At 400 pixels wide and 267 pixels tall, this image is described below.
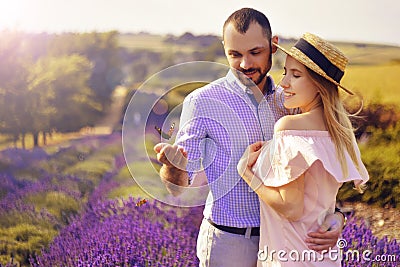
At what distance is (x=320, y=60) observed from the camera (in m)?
1.74

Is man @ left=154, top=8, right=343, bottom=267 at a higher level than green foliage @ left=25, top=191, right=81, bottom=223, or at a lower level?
higher

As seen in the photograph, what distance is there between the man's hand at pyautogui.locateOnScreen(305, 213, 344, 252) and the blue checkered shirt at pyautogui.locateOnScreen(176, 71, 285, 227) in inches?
7.3

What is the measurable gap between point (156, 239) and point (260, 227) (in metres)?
1.33

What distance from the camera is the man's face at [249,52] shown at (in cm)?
178

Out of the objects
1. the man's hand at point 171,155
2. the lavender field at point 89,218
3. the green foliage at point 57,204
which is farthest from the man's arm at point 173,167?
the green foliage at point 57,204

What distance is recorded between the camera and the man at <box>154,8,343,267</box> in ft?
5.83

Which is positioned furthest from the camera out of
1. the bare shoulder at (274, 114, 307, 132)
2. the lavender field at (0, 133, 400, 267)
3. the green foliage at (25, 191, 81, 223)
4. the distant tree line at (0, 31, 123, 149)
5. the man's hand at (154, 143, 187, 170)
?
the distant tree line at (0, 31, 123, 149)

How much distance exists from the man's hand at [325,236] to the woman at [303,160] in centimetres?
2

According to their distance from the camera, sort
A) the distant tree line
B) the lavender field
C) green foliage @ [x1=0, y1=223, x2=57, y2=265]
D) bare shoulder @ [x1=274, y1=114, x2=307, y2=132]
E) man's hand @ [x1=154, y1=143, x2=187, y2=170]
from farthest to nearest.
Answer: the distant tree line → green foliage @ [x1=0, y1=223, x2=57, y2=265] → the lavender field → bare shoulder @ [x1=274, y1=114, x2=307, y2=132] → man's hand @ [x1=154, y1=143, x2=187, y2=170]

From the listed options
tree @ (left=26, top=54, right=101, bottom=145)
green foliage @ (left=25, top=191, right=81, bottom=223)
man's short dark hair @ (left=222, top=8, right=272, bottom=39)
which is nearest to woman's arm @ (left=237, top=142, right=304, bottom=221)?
man's short dark hair @ (left=222, top=8, right=272, bottom=39)

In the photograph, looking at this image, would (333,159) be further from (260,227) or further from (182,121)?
(182,121)

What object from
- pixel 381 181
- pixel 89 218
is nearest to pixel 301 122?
pixel 89 218

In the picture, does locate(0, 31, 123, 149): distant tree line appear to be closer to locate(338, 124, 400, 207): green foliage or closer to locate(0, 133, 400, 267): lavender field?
locate(0, 133, 400, 267): lavender field

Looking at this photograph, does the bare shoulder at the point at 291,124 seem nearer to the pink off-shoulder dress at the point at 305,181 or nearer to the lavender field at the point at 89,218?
the pink off-shoulder dress at the point at 305,181
